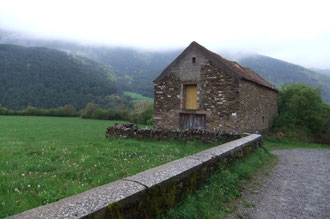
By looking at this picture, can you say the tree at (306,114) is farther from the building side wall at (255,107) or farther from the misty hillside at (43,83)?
the misty hillside at (43,83)

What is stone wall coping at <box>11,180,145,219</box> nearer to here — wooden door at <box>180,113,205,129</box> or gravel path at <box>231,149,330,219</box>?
gravel path at <box>231,149,330,219</box>

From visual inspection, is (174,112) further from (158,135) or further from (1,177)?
(1,177)

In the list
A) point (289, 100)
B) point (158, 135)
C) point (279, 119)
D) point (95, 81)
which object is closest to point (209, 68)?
point (158, 135)

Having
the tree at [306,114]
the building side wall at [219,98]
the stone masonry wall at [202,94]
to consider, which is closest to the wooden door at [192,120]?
the stone masonry wall at [202,94]

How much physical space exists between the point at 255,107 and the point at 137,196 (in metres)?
15.2

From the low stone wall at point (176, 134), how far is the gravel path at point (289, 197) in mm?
3606

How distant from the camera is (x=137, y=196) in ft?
9.77

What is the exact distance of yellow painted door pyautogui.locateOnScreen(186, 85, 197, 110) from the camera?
619 inches

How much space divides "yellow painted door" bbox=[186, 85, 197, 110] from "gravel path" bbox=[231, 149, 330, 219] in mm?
8918

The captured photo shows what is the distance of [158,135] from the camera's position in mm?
11797

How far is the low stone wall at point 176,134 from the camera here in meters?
10.7

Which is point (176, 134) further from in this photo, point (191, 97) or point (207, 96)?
point (191, 97)

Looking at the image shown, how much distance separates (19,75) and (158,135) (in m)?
115

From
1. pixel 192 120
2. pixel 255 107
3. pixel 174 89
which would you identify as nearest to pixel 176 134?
pixel 192 120
